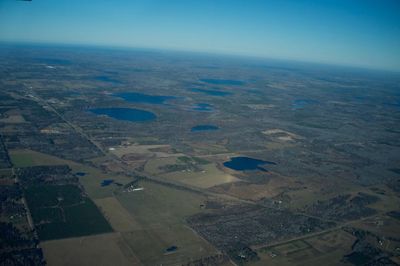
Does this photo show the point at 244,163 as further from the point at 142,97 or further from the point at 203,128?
the point at 142,97

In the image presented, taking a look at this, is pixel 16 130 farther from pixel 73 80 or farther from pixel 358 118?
pixel 358 118

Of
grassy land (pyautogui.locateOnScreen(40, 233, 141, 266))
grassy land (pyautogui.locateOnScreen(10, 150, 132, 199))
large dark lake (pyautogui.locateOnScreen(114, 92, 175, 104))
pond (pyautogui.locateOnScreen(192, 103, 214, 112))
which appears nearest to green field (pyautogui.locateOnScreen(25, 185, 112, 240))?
grassy land (pyautogui.locateOnScreen(40, 233, 141, 266))

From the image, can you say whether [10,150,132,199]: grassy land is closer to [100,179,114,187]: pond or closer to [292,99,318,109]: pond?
[100,179,114,187]: pond

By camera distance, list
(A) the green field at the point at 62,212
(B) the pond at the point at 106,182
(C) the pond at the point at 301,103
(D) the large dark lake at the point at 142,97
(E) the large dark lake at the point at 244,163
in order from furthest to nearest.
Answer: (C) the pond at the point at 301,103 → (D) the large dark lake at the point at 142,97 → (E) the large dark lake at the point at 244,163 → (B) the pond at the point at 106,182 → (A) the green field at the point at 62,212

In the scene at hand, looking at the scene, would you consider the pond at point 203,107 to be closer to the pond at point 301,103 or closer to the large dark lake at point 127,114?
the large dark lake at point 127,114

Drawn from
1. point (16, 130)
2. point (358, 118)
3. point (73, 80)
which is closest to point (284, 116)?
point (358, 118)

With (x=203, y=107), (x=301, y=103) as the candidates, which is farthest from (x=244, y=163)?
(x=301, y=103)

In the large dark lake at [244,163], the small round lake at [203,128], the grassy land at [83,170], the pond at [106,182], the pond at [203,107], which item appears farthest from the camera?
the pond at [203,107]

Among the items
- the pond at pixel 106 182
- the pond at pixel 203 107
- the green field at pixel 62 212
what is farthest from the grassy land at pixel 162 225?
the pond at pixel 203 107
